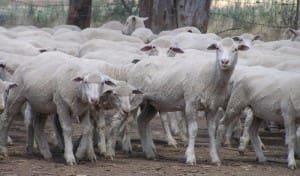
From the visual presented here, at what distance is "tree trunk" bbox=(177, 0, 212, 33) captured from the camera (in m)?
21.6

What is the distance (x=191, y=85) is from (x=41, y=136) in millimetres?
1996

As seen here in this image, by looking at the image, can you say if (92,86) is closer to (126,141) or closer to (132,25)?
(126,141)

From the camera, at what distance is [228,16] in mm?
26422

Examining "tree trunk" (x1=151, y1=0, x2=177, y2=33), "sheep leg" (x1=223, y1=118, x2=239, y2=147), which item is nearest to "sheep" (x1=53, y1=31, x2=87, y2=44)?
"tree trunk" (x1=151, y1=0, x2=177, y2=33)

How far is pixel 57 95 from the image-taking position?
10.6 metres

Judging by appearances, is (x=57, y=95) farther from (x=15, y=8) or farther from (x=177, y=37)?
(x=15, y=8)

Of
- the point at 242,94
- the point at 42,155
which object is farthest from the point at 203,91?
the point at 42,155

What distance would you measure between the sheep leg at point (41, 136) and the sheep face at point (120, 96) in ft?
2.77

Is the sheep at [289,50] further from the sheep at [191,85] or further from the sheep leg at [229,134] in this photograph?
the sheep at [191,85]

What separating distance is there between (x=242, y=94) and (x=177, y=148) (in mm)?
1718

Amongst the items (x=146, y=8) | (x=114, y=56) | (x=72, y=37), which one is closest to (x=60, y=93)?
(x=114, y=56)

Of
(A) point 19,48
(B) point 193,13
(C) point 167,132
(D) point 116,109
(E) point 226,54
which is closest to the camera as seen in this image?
(E) point 226,54

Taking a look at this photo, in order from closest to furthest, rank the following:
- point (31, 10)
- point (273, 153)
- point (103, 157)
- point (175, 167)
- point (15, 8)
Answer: point (175, 167)
point (103, 157)
point (273, 153)
point (31, 10)
point (15, 8)

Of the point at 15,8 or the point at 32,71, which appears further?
the point at 15,8
